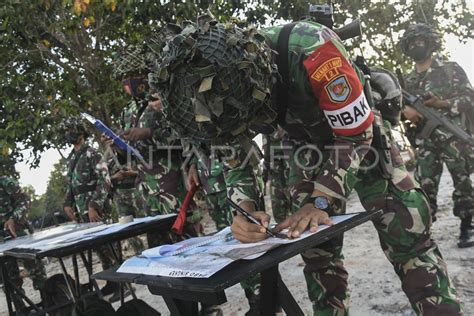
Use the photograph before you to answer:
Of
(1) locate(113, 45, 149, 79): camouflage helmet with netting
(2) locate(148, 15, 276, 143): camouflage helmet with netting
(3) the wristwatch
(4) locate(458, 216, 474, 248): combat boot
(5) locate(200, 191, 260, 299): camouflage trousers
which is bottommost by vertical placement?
(4) locate(458, 216, 474, 248): combat boot

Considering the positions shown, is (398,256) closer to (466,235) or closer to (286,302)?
(286,302)

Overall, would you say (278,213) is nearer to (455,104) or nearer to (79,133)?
(455,104)

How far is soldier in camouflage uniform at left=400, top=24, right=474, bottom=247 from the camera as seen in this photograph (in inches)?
162

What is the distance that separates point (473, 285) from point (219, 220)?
1732 mm

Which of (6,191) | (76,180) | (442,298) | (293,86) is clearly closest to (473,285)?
(442,298)

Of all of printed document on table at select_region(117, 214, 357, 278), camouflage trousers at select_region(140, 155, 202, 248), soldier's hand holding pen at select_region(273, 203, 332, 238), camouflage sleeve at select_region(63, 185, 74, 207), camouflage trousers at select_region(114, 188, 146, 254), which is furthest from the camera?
camouflage trousers at select_region(114, 188, 146, 254)

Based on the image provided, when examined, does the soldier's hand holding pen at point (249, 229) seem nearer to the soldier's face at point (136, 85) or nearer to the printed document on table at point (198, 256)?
the printed document on table at point (198, 256)

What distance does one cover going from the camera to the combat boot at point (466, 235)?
363 cm

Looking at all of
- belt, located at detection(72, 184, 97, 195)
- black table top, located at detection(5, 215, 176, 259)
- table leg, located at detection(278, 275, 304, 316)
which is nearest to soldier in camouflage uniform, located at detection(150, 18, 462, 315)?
table leg, located at detection(278, 275, 304, 316)

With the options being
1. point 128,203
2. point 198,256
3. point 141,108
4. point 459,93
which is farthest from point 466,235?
point 128,203

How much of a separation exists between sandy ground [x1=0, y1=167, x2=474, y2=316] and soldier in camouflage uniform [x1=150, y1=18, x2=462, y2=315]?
88cm

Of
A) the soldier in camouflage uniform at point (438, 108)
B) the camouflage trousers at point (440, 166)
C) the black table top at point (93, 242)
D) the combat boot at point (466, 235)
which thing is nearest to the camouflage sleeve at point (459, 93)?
the soldier in camouflage uniform at point (438, 108)

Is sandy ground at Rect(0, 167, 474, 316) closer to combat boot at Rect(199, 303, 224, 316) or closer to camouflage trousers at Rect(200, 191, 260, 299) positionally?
combat boot at Rect(199, 303, 224, 316)

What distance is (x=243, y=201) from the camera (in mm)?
1921
